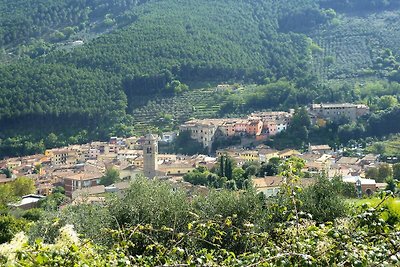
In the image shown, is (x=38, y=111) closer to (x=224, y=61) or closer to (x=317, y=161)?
(x=224, y=61)

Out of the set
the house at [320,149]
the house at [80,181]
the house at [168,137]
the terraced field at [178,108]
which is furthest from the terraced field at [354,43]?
the house at [80,181]

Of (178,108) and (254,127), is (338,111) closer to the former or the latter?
(254,127)

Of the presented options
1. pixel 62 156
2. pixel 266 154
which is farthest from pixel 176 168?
pixel 62 156

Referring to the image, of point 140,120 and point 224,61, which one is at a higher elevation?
point 224,61

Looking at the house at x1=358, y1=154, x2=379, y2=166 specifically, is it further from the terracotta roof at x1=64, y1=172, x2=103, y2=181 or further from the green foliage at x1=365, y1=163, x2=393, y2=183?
the terracotta roof at x1=64, y1=172, x2=103, y2=181

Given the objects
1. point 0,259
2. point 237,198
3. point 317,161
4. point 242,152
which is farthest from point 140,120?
point 0,259

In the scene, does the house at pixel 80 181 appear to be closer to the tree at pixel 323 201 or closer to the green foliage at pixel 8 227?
the green foliage at pixel 8 227

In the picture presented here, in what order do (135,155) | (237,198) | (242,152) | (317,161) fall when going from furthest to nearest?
(135,155)
(242,152)
(317,161)
(237,198)
